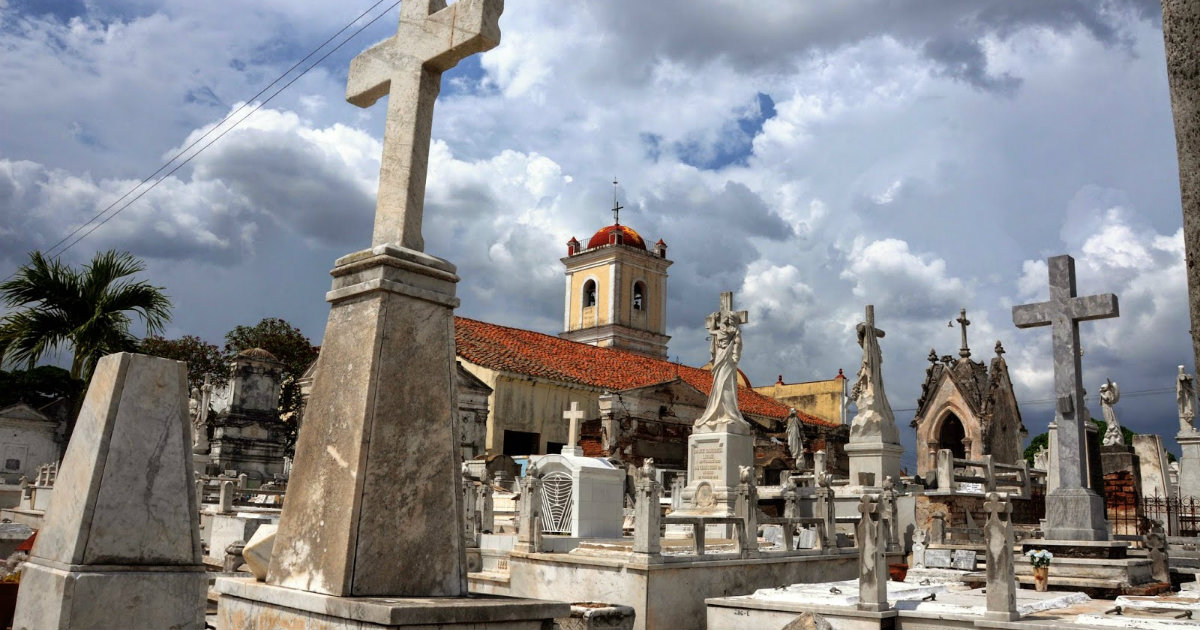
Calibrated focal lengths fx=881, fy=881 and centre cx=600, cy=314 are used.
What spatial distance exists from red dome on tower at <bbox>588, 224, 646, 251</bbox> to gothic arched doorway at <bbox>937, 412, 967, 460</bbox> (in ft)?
70.1

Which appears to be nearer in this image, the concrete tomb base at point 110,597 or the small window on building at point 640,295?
the concrete tomb base at point 110,597

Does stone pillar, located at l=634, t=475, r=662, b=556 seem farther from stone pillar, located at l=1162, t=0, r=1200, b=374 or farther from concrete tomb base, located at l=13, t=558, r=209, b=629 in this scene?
stone pillar, located at l=1162, t=0, r=1200, b=374

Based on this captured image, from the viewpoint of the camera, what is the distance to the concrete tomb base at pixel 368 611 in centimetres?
337

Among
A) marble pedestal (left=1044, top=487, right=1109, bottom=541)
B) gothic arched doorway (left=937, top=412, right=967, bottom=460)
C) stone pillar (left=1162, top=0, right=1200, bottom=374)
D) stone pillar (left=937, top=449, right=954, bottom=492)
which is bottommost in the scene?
marble pedestal (left=1044, top=487, right=1109, bottom=541)

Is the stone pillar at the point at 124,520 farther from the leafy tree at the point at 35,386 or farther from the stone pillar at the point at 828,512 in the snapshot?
the leafy tree at the point at 35,386

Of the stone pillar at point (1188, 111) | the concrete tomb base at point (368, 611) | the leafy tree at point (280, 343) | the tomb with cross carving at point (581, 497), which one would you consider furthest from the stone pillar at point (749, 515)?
the leafy tree at point (280, 343)

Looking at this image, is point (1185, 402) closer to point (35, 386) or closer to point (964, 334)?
point (964, 334)

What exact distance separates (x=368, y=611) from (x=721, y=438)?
13.6 m

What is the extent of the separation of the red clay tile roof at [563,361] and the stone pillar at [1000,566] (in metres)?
24.3

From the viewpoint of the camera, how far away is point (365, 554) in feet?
12.4

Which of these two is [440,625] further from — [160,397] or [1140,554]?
[1140,554]

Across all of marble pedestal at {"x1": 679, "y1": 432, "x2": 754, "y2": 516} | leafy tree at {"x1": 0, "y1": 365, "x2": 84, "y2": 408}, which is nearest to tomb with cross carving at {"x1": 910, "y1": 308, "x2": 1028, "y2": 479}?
marble pedestal at {"x1": 679, "y1": 432, "x2": 754, "y2": 516}

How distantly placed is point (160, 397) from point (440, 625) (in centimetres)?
206

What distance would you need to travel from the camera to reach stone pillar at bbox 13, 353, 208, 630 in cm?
410
